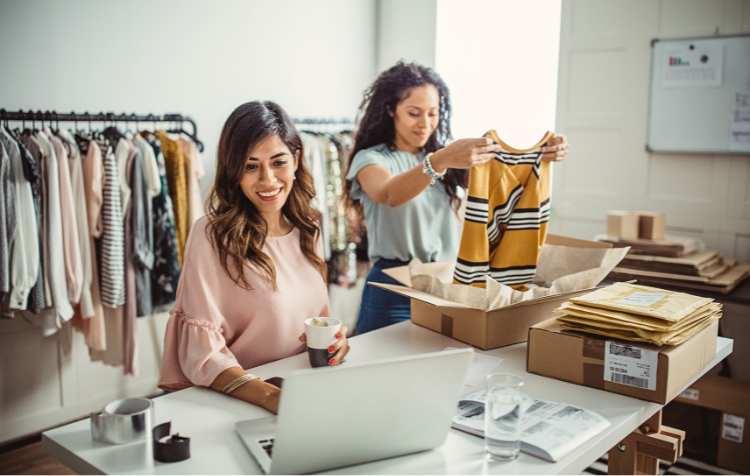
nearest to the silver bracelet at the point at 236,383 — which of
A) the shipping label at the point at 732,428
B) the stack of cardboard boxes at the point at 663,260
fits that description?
the stack of cardboard boxes at the point at 663,260

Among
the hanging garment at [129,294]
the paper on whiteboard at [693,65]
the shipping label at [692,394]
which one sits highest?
the paper on whiteboard at [693,65]

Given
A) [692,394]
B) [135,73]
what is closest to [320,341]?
[692,394]

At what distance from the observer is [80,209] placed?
8.57ft

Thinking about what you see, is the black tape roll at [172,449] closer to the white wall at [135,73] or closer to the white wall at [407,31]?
the white wall at [135,73]

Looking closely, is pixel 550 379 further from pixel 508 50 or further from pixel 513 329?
pixel 508 50

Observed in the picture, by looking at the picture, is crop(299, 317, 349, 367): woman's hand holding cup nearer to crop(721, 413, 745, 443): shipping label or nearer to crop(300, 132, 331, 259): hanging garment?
crop(721, 413, 745, 443): shipping label

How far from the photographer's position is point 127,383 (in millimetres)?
3217

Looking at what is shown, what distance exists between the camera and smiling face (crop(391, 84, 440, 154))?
221cm

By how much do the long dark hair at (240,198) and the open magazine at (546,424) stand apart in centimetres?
62

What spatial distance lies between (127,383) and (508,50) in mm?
2868

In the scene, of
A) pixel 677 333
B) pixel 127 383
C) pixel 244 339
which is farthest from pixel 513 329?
pixel 127 383

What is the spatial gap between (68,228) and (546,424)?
83.6 inches

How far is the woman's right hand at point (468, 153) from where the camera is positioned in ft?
5.89

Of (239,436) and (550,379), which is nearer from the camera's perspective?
(239,436)
